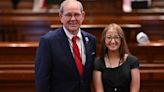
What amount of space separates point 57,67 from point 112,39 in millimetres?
455

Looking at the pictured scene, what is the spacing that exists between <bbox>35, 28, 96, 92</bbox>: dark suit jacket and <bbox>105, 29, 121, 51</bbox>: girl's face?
0.88 ft

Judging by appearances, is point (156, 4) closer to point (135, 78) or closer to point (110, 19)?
point (110, 19)

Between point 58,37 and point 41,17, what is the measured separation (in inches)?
113

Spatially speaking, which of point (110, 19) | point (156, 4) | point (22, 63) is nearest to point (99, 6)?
point (110, 19)

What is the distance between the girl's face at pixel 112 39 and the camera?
2.55 metres

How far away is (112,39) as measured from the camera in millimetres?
2557

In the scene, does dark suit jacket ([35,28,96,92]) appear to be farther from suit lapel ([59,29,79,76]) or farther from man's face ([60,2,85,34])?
man's face ([60,2,85,34])

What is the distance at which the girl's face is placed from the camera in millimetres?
2555

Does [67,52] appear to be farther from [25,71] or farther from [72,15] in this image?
[25,71]

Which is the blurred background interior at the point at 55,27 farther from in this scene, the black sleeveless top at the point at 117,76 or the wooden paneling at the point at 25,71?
the black sleeveless top at the point at 117,76

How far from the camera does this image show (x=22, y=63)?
350 centimetres

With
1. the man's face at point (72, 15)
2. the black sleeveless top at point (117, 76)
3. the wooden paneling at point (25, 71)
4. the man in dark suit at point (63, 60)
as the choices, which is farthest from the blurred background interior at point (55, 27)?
the man's face at point (72, 15)

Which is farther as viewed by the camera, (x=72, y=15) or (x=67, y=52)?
(x=67, y=52)

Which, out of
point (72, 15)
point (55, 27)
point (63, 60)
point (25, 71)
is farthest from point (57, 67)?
point (55, 27)
